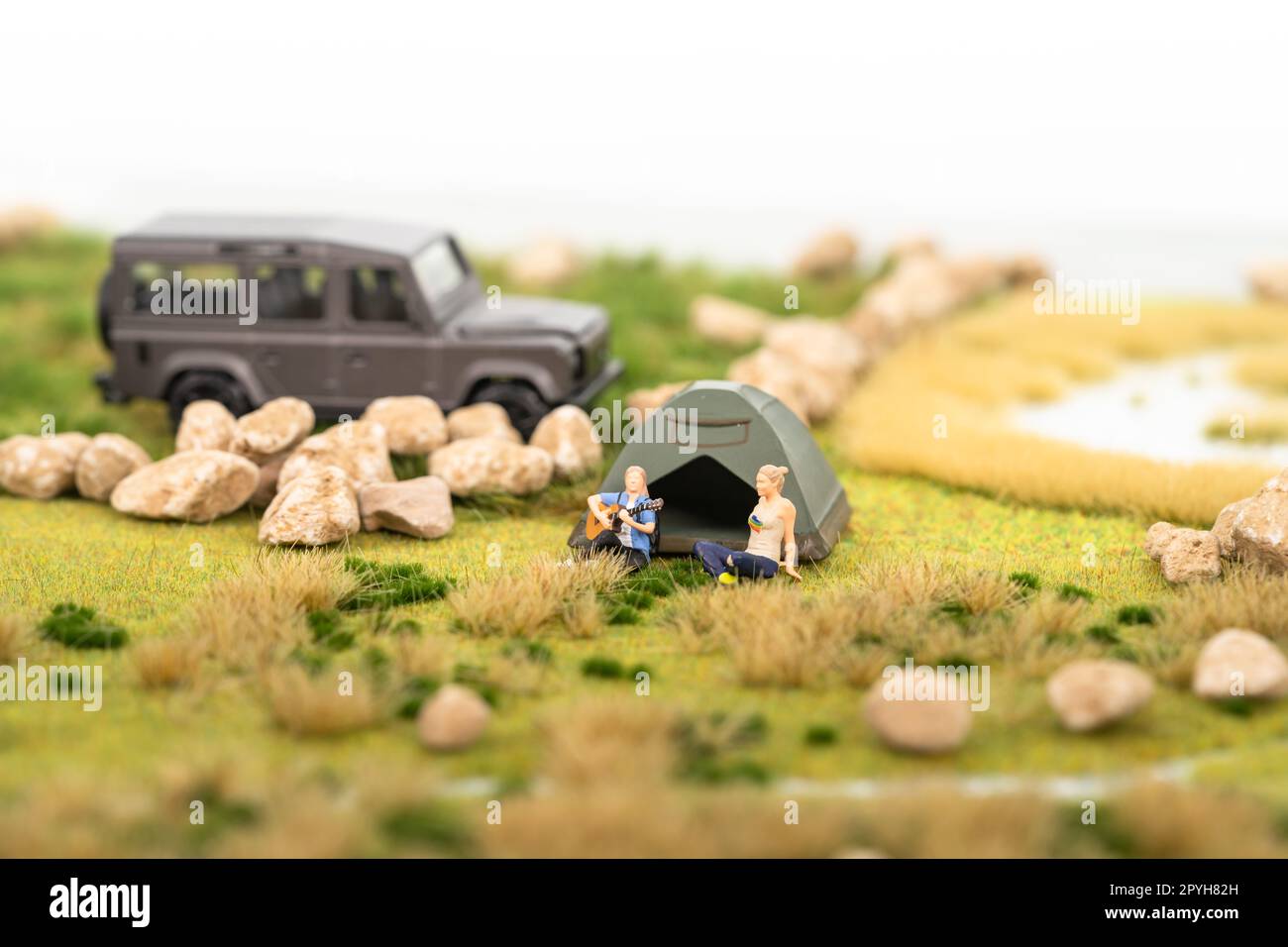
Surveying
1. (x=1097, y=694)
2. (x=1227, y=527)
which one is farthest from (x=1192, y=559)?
(x=1097, y=694)

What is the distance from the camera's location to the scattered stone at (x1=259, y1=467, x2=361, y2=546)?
1130 cm

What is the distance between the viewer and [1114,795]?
7.45 meters

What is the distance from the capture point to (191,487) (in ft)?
39.0

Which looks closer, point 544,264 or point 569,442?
point 569,442

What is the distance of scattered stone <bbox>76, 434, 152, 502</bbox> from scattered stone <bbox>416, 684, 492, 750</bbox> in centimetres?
569

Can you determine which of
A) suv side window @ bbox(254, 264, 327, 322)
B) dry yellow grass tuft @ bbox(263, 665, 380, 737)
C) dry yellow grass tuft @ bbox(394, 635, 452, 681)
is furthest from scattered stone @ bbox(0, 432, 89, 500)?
dry yellow grass tuft @ bbox(263, 665, 380, 737)

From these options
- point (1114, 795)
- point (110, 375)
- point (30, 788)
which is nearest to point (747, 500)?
point (1114, 795)

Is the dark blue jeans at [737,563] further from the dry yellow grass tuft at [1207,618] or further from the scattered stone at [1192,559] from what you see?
the scattered stone at [1192,559]

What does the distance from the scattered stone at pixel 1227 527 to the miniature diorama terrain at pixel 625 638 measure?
0.8 inches

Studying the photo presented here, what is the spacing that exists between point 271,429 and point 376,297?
198 centimetres

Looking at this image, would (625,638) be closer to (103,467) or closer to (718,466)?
(718,466)

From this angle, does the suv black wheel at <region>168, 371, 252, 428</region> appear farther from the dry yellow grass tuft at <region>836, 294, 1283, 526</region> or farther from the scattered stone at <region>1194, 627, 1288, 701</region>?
the scattered stone at <region>1194, 627, 1288, 701</region>

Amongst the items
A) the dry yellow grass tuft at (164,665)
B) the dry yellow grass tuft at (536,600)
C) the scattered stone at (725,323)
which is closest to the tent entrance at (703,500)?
the dry yellow grass tuft at (536,600)
